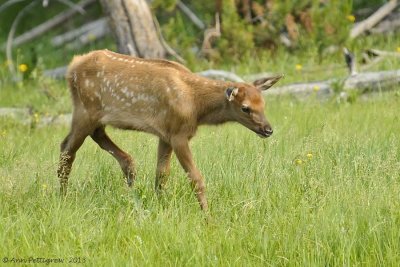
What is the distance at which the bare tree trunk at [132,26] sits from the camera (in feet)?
45.1

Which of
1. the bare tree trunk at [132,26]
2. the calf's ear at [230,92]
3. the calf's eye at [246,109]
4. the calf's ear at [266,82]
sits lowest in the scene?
the bare tree trunk at [132,26]

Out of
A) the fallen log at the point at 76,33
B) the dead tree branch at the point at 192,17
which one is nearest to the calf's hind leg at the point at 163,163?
the dead tree branch at the point at 192,17

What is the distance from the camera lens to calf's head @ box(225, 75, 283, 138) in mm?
7398

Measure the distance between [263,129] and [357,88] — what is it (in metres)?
4.89

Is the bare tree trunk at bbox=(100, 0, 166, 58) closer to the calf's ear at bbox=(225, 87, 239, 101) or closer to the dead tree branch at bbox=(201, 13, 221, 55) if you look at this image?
the dead tree branch at bbox=(201, 13, 221, 55)

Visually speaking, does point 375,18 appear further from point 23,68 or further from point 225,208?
point 225,208

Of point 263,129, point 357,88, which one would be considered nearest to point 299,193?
point 263,129

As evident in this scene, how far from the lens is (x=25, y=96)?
13594 mm

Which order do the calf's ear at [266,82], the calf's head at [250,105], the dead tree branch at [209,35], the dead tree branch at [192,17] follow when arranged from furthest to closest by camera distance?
the dead tree branch at [192,17]
the dead tree branch at [209,35]
the calf's ear at [266,82]
the calf's head at [250,105]

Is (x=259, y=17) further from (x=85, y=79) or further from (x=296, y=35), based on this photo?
(x=85, y=79)

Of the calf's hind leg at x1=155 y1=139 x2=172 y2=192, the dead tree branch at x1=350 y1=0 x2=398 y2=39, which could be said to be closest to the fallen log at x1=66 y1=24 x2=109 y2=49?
the dead tree branch at x1=350 y1=0 x2=398 y2=39

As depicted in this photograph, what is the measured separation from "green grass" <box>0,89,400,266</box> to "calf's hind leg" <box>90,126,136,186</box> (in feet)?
0.27

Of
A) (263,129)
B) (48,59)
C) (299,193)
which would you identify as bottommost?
(48,59)

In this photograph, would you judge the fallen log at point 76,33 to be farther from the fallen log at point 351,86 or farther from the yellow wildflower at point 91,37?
the fallen log at point 351,86
